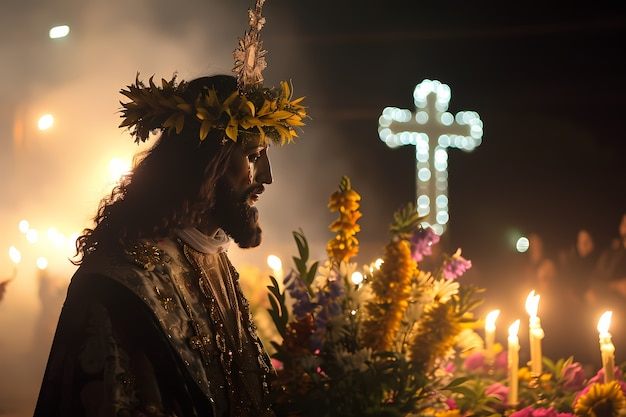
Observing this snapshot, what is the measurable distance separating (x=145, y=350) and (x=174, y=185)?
65 cm

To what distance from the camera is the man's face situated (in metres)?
3.04

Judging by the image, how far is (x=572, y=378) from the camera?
9.84 feet

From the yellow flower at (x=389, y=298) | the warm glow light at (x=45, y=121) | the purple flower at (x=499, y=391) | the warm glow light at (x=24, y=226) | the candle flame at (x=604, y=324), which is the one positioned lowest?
the purple flower at (x=499, y=391)

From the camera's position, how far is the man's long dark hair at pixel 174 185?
9.64 feet

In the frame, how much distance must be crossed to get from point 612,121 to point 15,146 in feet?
22.3

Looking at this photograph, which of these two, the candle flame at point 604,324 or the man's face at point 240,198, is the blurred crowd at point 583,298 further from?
the man's face at point 240,198

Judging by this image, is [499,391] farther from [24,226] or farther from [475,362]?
[24,226]

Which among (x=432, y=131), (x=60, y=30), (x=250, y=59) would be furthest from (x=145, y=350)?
(x=60, y=30)

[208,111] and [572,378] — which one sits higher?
[208,111]

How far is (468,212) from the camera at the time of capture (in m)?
10.0

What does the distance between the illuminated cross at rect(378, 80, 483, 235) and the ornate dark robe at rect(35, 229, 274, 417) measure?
204 inches

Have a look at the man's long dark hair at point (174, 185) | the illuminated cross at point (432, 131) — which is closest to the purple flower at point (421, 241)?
the man's long dark hair at point (174, 185)

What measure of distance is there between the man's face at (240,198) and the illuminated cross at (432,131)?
4.90 meters

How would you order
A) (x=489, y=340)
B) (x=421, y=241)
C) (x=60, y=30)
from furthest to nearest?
(x=60, y=30) → (x=489, y=340) → (x=421, y=241)
